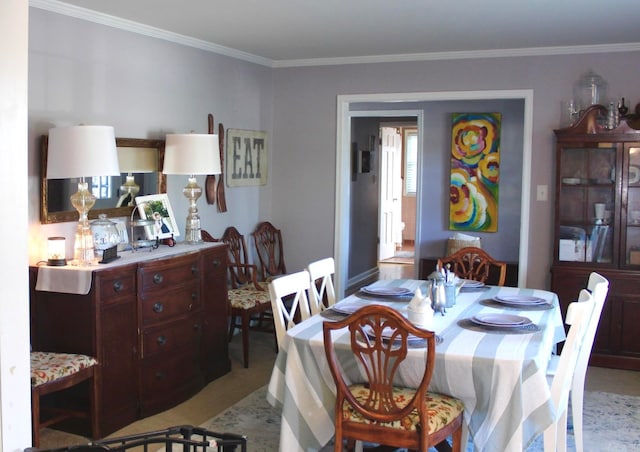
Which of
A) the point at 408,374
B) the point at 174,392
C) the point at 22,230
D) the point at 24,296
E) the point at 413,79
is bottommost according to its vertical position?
the point at 174,392

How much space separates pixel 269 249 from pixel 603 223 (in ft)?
8.88

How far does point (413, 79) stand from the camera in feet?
19.0

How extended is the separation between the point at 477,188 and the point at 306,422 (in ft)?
14.0

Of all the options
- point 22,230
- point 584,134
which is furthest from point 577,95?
point 22,230

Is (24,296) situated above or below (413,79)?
below

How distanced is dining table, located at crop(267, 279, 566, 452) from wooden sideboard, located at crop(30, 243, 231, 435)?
3.64 ft

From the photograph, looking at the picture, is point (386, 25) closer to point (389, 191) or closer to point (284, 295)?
point (284, 295)

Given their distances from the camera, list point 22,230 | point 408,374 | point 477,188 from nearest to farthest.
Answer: point 22,230
point 408,374
point 477,188

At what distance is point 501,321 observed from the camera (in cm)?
316

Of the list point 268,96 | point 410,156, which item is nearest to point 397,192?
point 410,156

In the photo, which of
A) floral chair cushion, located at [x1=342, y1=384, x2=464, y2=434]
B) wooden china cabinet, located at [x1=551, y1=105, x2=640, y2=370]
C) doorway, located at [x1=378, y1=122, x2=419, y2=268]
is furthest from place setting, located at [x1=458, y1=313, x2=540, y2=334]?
doorway, located at [x1=378, y1=122, x2=419, y2=268]

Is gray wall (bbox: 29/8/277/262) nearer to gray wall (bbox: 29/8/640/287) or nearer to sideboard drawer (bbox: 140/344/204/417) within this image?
gray wall (bbox: 29/8/640/287)

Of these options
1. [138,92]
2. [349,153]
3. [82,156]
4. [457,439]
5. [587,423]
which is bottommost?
[587,423]

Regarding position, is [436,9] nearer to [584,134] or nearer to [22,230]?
[584,134]
